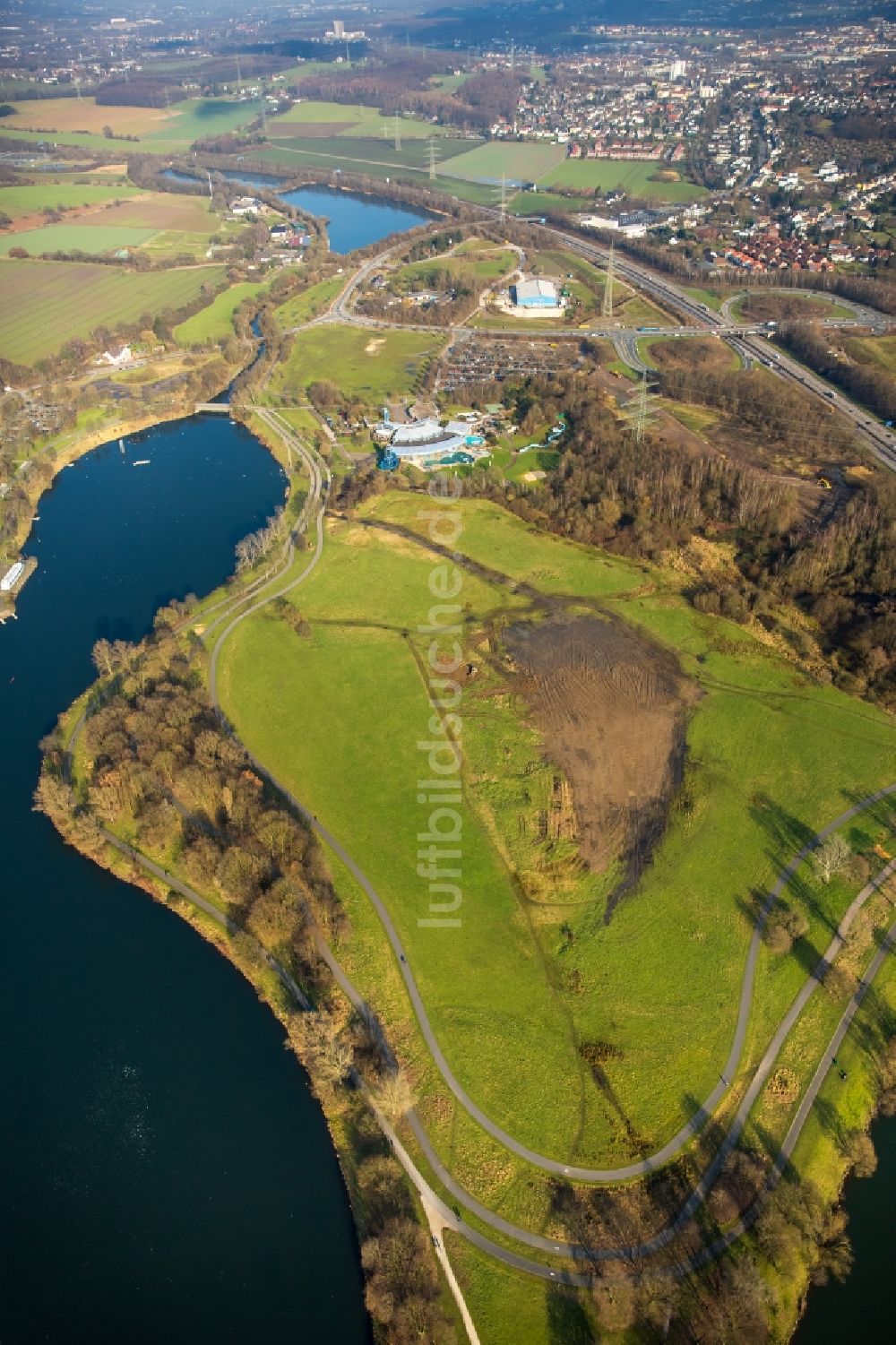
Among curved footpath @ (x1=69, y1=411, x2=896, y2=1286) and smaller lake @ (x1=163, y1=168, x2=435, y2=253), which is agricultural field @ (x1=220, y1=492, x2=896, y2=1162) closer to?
curved footpath @ (x1=69, y1=411, x2=896, y2=1286)

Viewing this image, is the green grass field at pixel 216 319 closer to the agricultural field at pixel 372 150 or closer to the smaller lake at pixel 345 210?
the smaller lake at pixel 345 210

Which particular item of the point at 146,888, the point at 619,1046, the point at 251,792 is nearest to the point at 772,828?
Answer: the point at 619,1046

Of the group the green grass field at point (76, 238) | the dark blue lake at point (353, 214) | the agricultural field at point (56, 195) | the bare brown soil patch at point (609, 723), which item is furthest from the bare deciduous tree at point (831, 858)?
the agricultural field at point (56, 195)

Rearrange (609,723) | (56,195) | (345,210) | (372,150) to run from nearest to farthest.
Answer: (609,723) < (56,195) < (345,210) < (372,150)

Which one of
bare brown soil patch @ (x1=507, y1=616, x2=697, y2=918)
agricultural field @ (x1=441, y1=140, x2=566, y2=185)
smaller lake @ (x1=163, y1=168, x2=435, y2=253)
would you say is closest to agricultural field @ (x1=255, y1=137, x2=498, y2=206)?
agricultural field @ (x1=441, y1=140, x2=566, y2=185)

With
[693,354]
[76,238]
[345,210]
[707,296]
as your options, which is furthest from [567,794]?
[345,210]

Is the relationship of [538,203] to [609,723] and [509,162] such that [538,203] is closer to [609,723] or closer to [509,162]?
[509,162]
